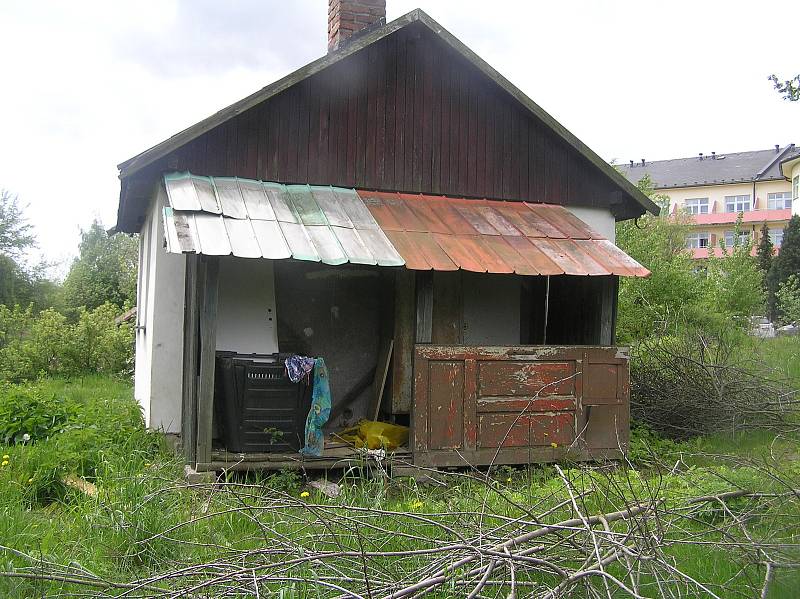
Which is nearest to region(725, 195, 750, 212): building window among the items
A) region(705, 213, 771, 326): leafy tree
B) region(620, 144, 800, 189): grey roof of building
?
region(620, 144, 800, 189): grey roof of building

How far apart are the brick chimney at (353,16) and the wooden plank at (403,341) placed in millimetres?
3456

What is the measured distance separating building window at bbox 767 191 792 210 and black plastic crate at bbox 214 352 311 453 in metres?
59.5

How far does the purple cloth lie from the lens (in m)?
7.91

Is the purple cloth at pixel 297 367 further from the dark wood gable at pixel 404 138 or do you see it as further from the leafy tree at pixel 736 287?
the leafy tree at pixel 736 287

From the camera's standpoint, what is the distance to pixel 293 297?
966 centimetres

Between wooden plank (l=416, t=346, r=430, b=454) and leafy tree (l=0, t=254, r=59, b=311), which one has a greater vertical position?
leafy tree (l=0, t=254, r=59, b=311)

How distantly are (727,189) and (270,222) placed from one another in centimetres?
5953

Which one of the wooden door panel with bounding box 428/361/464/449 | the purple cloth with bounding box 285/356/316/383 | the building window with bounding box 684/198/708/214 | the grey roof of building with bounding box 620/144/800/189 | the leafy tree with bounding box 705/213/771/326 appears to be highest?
the grey roof of building with bounding box 620/144/800/189

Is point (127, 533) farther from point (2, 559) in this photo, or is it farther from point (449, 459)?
point (449, 459)

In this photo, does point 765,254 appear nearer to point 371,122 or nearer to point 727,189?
→ point 727,189

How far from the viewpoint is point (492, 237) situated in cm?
918

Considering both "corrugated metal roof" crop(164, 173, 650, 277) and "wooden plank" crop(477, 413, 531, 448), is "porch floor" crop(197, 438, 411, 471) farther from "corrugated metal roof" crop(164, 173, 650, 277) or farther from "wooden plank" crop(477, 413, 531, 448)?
"corrugated metal roof" crop(164, 173, 650, 277)

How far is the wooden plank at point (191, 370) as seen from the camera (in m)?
7.99

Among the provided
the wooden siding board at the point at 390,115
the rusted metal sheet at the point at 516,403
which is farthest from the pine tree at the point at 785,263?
the wooden siding board at the point at 390,115
